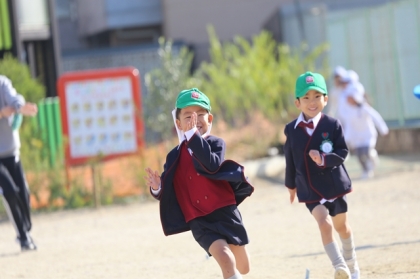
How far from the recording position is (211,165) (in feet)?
17.2

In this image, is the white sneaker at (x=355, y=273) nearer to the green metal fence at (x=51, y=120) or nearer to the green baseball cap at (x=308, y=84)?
the green baseball cap at (x=308, y=84)

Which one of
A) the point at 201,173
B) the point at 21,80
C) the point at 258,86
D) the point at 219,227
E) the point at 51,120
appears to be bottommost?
the point at 51,120

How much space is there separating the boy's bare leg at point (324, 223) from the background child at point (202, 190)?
68cm

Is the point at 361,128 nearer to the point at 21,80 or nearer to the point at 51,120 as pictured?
the point at 21,80

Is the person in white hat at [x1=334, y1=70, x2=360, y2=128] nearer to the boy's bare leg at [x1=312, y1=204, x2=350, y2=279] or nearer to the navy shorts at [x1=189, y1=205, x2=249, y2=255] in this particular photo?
the boy's bare leg at [x1=312, y1=204, x2=350, y2=279]

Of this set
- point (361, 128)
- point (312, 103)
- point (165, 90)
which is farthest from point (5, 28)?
point (312, 103)

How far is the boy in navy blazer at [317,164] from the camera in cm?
613

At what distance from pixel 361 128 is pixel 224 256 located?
9.11 meters

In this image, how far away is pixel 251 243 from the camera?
339 inches

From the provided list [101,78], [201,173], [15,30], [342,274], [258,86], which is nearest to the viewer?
[201,173]

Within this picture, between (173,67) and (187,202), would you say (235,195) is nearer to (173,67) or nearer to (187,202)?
(187,202)

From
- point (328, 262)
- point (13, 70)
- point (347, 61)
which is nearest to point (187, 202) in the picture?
point (328, 262)

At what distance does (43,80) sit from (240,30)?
10207mm

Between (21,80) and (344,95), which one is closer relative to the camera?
(344,95)
